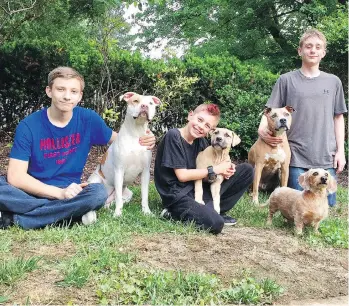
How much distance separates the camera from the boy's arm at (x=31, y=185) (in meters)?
4.52

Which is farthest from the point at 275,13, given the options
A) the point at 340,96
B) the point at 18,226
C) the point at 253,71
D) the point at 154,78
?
the point at 18,226

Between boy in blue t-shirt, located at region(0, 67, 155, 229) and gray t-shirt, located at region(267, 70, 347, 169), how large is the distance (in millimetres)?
2763

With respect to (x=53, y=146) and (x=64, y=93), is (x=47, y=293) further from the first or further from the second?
(x=64, y=93)

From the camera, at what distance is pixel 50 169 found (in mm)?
4723

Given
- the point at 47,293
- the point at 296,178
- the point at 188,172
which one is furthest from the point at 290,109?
the point at 47,293

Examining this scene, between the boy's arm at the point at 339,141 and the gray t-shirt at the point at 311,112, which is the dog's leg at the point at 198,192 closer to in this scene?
the gray t-shirt at the point at 311,112

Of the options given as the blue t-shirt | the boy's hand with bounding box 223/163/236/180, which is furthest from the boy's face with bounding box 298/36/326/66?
the blue t-shirt

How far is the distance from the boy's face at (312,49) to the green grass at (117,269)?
7.48ft

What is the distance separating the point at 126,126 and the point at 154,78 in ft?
13.1

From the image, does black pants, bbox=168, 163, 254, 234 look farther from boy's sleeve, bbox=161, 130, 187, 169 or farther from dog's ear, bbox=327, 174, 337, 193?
dog's ear, bbox=327, 174, 337, 193

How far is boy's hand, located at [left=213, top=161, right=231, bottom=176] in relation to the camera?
15.9ft

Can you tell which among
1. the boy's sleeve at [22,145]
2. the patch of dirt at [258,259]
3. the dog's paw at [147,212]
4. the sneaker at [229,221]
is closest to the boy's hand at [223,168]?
the sneaker at [229,221]

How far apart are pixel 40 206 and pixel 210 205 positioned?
1696 mm

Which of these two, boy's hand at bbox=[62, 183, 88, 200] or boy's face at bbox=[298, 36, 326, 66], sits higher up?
boy's face at bbox=[298, 36, 326, 66]
